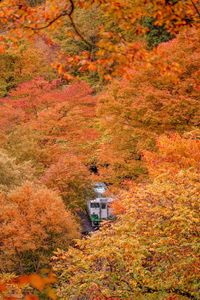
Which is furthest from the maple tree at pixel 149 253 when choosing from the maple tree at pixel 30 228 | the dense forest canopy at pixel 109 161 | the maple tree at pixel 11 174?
the maple tree at pixel 11 174

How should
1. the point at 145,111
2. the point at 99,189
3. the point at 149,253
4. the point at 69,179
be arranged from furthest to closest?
the point at 99,189, the point at 69,179, the point at 145,111, the point at 149,253

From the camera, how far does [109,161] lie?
2647 centimetres

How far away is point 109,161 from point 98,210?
23.4 feet

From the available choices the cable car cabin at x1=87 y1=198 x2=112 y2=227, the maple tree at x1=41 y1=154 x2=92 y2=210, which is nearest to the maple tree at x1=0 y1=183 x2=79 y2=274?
the maple tree at x1=41 y1=154 x2=92 y2=210

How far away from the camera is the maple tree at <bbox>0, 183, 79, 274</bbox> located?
21.2 meters

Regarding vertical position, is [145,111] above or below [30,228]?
above

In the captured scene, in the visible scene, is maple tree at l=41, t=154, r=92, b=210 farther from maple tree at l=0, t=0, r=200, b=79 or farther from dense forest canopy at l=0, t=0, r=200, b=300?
maple tree at l=0, t=0, r=200, b=79

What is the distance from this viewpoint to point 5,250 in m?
21.3

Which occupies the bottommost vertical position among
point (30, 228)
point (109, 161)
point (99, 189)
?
point (99, 189)

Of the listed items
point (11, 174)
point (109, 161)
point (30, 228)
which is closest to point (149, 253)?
point (30, 228)

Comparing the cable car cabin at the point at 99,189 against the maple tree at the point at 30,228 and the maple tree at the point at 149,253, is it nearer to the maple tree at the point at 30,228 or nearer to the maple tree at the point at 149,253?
the maple tree at the point at 30,228

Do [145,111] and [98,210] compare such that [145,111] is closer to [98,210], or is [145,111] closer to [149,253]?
[98,210]

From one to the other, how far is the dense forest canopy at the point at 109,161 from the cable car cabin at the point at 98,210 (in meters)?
2.15

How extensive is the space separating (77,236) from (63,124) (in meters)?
9.42
